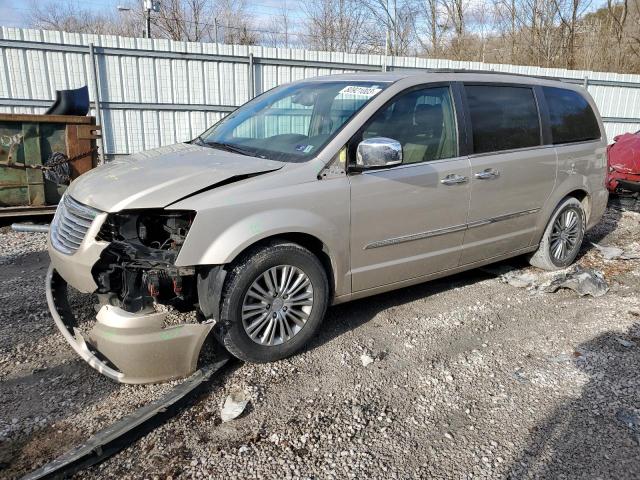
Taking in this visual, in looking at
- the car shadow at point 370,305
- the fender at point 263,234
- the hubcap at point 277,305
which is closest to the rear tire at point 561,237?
the car shadow at point 370,305

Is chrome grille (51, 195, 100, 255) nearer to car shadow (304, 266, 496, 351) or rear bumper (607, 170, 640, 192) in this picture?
car shadow (304, 266, 496, 351)

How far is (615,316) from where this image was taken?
173 inches

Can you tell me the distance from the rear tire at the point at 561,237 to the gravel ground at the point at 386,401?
86 centimetres

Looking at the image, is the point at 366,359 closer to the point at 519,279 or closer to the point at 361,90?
the point at 361,90

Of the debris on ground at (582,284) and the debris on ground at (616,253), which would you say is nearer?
the debris on ground at (582,284)

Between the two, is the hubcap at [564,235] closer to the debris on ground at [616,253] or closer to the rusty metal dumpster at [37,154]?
the debris on ground at [616,253]

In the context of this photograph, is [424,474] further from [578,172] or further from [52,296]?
[578,172]

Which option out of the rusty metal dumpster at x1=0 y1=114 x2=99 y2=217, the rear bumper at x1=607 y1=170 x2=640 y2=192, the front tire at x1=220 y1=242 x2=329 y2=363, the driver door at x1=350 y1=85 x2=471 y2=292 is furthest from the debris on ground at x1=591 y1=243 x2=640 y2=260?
the rusty metal dumpster at x1=0 y1=114 x2=99 y2=217

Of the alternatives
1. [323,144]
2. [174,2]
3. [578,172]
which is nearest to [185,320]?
[323,144]

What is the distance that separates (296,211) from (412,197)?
99cm

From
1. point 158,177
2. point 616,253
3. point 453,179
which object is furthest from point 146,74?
point 616,253

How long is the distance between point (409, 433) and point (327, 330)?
131 centimetres

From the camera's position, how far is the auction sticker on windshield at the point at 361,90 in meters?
3.80

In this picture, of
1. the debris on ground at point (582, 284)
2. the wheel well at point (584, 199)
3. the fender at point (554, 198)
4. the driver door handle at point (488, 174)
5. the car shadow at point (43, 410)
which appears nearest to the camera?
the car shadow at point (43, 410)
